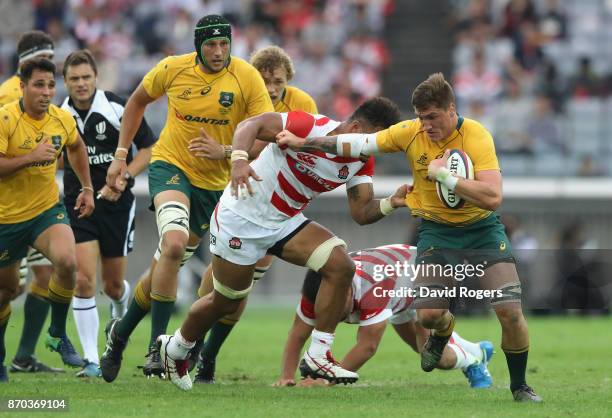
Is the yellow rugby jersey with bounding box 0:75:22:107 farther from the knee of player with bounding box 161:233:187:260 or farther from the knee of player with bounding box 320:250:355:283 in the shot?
the knee of player with bounding box 320:250:355:283

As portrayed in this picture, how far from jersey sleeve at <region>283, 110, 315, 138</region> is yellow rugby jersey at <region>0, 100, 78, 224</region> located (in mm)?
2291

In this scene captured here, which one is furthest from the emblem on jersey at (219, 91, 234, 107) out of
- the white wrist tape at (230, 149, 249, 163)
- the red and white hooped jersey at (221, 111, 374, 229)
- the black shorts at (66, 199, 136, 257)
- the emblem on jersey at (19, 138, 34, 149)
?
the black shorts at (66, 199, 136, 257)

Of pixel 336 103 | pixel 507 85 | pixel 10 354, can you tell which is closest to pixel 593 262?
pixel 507 85

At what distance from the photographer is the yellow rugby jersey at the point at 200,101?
10.5m

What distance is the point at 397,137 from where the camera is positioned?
935 centimetres

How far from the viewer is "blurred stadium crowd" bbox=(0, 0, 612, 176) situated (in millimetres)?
23562

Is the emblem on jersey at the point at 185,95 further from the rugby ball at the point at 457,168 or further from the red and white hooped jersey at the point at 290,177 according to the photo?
the rugby ball at the point at 457,168

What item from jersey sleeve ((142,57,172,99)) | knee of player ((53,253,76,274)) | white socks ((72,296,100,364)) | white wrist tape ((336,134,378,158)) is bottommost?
white socks ((72,296,100,364))

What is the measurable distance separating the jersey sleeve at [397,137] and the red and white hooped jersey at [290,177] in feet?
1.24

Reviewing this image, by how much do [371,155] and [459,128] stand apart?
0.72m

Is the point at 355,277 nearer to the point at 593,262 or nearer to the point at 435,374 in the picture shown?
the point at 435,374

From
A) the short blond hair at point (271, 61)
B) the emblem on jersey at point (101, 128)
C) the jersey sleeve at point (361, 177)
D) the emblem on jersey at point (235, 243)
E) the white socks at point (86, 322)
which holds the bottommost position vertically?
the white socks at point (86, 322)

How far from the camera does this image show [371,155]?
948 cm

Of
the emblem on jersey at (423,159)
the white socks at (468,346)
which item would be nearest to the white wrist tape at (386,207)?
the emblem on jersey at (423,159)
